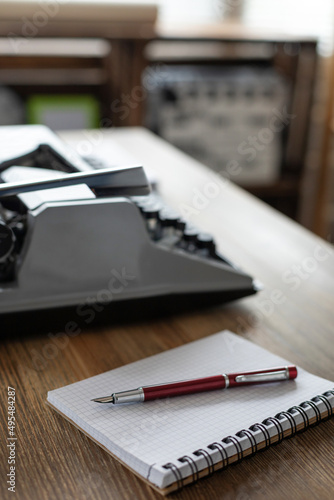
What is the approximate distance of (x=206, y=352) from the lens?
0.85m

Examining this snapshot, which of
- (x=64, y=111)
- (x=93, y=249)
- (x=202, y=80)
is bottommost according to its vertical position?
(x=64, y=111)

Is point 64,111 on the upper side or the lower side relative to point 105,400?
lower

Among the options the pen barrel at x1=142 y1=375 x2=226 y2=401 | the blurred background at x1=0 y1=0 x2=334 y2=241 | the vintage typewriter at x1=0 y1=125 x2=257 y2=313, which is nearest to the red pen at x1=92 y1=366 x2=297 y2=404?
the pen barrel at x1=142 y1=375 x2=226 y2=401

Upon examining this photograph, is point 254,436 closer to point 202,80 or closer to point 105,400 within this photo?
point 105,400

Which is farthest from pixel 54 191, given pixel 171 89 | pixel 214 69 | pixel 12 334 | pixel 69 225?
pixel 214 69

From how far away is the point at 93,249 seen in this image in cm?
87

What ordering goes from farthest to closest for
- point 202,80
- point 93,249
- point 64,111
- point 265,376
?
1. point 202,80
2. point 64,111
3. point 93,249
4. point 265,376

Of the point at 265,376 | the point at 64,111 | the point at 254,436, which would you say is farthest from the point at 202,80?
the point at 254,436

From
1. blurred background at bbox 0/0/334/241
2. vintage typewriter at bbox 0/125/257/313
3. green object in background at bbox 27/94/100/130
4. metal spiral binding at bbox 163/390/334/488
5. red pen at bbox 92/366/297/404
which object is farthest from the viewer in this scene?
green object in background at bbox 27/94/100/130

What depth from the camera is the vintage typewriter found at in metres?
0.84

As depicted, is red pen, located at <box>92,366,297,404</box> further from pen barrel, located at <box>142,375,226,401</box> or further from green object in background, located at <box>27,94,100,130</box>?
green object in background, located at <box>27,94,100,130</box>

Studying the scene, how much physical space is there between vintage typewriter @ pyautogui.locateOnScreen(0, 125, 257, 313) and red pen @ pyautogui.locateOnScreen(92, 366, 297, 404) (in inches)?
8.0

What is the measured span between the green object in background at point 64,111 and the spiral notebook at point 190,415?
2.06 meters

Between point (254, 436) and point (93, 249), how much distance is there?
352mm
